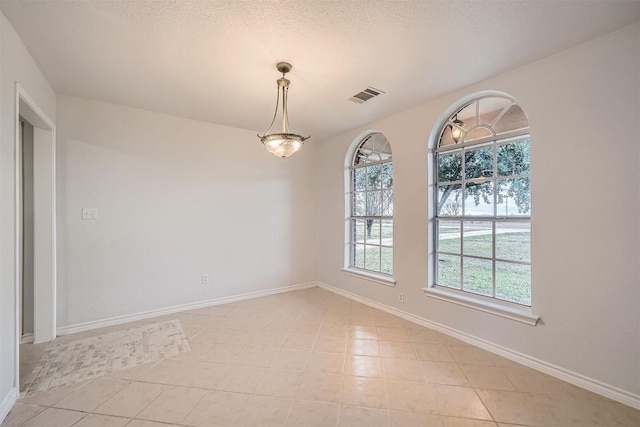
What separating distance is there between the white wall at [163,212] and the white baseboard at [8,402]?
1.26 meters

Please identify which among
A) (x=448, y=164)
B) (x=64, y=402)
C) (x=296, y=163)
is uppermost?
(x=296, y=163)

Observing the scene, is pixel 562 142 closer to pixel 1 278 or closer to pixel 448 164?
pixel 448 164

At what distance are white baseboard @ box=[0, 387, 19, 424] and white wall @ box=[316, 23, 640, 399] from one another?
3558 mm

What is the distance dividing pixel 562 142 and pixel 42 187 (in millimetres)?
4635

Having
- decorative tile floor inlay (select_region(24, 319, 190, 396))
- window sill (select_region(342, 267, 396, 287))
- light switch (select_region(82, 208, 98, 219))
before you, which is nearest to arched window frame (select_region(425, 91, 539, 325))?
window sill (select_region(342, 267, 396, 287))

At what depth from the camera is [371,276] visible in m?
3.83

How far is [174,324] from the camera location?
3188 mm

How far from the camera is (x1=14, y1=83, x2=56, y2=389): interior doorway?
2.73 meters

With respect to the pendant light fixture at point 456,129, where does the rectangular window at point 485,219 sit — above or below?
below

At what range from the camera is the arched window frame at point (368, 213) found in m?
3.80

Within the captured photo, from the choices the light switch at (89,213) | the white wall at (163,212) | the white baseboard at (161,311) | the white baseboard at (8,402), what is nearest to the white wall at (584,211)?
the white baseboard at (161,311)

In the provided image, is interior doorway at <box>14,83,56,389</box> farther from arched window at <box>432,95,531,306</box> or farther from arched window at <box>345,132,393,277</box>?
arched window at <box>432,95,531,306</box>

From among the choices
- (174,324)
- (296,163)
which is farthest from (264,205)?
(174,324)

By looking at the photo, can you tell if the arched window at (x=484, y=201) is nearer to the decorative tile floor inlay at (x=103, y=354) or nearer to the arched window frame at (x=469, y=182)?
the arched window frame at (x=469, y=182)
